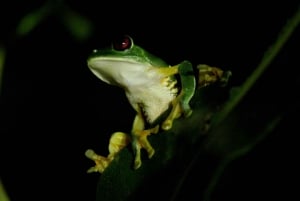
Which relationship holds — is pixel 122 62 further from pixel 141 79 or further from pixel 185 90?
pixel 185 90

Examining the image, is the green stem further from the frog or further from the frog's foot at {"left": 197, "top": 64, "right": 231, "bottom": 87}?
the frog

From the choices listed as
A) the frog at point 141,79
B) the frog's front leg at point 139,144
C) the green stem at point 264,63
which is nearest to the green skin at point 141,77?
the frog at point 141,79

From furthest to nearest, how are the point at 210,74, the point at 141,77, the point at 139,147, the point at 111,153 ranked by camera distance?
the point at 141,77 → the point at 111,153 → the point at 210,74 → the point at 139,147

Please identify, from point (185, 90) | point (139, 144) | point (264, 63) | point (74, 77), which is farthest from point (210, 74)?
point (74, 77)

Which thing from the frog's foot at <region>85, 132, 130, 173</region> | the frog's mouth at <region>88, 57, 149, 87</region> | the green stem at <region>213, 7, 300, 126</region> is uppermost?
the frog's mouth at <region>88, 57, 149, 87</region>

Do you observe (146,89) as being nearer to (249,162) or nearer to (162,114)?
(162,114)

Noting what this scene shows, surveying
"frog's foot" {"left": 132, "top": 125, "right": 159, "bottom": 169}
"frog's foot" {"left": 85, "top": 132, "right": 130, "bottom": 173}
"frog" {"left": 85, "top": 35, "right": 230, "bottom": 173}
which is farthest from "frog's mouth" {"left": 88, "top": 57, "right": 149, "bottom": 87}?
"frog's foot" {"left": 132, "top": 125, "right": 159, "bottom": 169}

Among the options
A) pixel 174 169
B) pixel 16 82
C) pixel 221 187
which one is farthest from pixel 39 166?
pixel 221 187

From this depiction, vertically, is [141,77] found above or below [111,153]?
above
